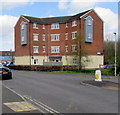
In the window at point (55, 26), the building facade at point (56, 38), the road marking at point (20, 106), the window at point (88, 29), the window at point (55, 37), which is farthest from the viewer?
the window at point (55, 26)

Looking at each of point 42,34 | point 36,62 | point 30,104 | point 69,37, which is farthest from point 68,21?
point 30,104

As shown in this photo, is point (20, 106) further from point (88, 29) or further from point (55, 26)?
point (55, 26)

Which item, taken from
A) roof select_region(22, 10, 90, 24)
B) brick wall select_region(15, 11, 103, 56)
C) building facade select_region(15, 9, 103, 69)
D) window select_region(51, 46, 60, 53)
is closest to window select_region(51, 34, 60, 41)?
building facade select_region(15, 9, 103, 69)

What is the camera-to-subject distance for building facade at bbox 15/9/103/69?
46.2 m

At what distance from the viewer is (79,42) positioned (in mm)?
37688

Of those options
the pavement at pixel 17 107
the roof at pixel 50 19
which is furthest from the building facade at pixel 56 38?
the pavement at pixel 17 107

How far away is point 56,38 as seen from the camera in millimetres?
52500

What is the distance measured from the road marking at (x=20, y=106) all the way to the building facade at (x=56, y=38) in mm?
36891

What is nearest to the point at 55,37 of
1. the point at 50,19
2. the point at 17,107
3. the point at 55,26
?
the point at 55,26

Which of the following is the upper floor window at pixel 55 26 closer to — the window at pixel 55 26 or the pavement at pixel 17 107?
the window at pixel 55 26

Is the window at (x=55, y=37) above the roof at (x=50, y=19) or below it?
below

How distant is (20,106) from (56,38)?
45.1 metres

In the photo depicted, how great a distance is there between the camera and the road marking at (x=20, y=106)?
7.44 metres

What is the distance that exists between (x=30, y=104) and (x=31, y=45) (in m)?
44.1
